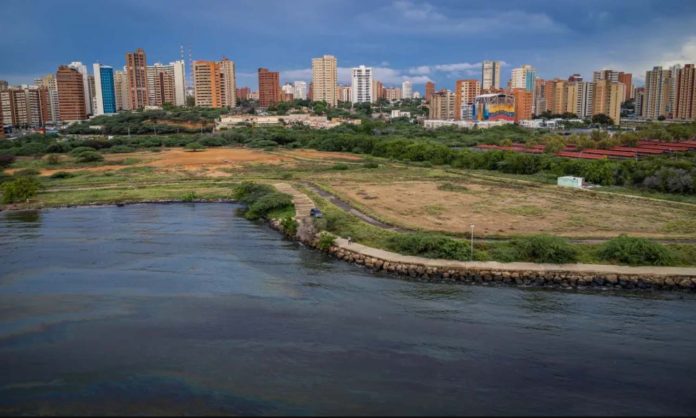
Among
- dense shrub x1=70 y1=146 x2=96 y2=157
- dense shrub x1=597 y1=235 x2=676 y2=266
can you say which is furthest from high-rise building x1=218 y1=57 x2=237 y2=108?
dense shrub x1=597 y1=235 x2=676 y2=266

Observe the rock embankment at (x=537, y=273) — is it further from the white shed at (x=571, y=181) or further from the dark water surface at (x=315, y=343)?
the white shed at (x=571, y=181)

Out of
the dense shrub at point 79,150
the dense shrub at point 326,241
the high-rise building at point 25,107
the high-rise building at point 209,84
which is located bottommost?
the dense shrub at point 326,241

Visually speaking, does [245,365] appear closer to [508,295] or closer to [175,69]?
[508,295]

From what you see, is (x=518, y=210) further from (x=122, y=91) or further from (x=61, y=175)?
(x=122, y=91)

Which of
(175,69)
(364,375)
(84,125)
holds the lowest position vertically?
(364,375)

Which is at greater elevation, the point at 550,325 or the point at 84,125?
the point at 84,125

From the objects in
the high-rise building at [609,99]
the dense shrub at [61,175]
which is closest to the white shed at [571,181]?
the dense shrub at [61,175]

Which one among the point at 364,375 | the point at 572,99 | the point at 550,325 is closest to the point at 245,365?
the point at 364,375
